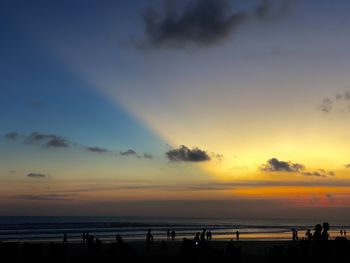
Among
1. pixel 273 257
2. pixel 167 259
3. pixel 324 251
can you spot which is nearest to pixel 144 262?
pixel 167 259

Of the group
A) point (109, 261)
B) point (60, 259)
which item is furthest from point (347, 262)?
point (60, 259)

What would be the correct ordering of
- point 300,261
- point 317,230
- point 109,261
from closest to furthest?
point 109,261 < point 300,261 < point 317,230

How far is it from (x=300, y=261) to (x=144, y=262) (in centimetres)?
943

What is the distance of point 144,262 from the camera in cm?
3180

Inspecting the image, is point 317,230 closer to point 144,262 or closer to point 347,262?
point 347,262

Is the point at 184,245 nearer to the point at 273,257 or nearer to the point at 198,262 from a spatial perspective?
the point at 198,262

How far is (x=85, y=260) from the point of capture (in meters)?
29.1

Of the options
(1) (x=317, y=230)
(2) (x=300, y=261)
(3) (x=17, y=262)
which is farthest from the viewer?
(1) (x=317, y=230)

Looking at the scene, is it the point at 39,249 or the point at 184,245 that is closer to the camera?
the point at 39,249

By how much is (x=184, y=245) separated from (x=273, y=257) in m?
5.66

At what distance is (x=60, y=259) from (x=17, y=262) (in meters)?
2.15

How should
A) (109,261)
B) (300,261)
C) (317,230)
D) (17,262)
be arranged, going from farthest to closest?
(317,230), (300,261), (109,261), (17,262)

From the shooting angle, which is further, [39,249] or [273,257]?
[273,257]

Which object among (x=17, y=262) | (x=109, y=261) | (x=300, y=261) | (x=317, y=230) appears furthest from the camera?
(x=317, y=230)
